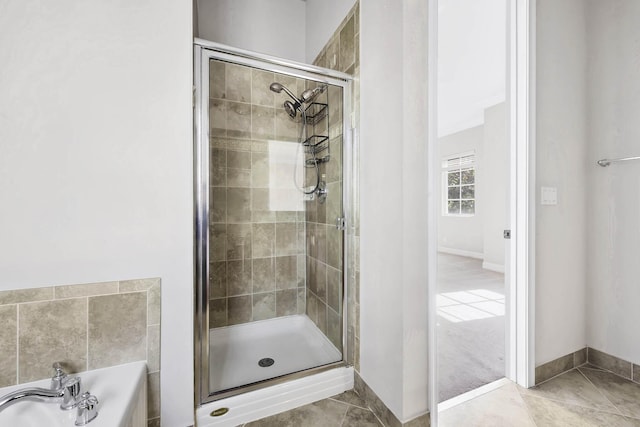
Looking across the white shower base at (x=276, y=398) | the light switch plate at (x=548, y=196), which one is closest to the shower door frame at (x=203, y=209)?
the white shower base at (x=276, y=398)

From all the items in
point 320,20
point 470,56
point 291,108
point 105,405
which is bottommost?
point 105,405

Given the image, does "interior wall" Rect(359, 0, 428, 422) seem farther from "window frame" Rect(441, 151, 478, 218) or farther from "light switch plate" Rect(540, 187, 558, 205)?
"window frame" Rect(441, 151, 478, 218)

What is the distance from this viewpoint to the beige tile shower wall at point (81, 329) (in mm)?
1000

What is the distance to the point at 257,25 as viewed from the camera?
7.69 ft

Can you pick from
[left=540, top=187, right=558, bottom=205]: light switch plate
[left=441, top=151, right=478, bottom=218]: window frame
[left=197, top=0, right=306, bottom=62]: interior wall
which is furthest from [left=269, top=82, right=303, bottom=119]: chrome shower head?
[left=441, top=151, right=478, bottom=218]: window frame

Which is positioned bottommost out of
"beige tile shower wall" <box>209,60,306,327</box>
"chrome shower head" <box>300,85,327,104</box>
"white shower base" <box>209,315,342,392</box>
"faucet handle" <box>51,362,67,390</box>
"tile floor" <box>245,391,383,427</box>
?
"tile floor" <box>245,391,383,427</box>

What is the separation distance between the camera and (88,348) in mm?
1074

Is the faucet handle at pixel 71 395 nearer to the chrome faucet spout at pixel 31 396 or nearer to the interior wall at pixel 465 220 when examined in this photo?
the chrome faucet spout at pixel 31 396

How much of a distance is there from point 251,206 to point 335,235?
26.6 inches

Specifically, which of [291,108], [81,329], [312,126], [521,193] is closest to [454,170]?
[521,193]

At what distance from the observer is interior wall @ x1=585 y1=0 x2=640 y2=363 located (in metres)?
1.56

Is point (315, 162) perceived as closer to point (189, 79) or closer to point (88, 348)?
point (189, 79)

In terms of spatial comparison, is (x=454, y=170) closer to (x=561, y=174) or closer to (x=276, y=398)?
(x=561, y=174)

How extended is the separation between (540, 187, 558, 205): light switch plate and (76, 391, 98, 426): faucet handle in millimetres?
2246
